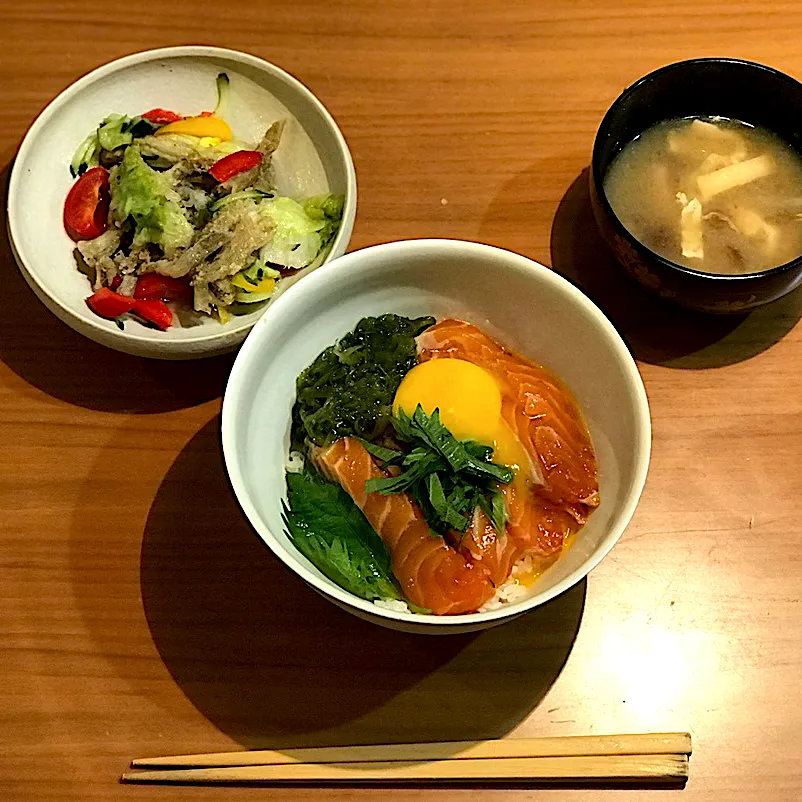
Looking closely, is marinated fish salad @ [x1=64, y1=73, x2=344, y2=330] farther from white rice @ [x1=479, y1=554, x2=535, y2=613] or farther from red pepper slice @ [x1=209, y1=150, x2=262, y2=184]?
white rice @ [x1=479, y1=554, x2=535, y2=613]

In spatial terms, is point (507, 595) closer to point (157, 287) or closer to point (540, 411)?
point (540, 411)

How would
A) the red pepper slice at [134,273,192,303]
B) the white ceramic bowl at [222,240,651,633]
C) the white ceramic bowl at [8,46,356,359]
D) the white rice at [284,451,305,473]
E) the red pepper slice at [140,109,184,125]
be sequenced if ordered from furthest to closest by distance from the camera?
the red pepper slice at [140,109,184,125] < the red pepper slice at [134,273,192,303] < the white ceramic bowl at [8,46,356,359] < the white rice at [284,451,305,473] < the white ceramic bowl at [222,240,651,633]

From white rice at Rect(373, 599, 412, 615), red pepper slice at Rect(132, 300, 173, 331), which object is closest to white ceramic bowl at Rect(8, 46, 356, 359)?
red pepper slice at Rect(132, 300, 173, 331)

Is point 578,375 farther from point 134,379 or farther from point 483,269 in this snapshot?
point 134,379

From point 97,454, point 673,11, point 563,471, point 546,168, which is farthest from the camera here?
point 673,11

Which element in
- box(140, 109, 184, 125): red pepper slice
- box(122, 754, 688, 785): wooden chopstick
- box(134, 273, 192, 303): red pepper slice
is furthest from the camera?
box(140, 109, 184, 125): red pepper slice

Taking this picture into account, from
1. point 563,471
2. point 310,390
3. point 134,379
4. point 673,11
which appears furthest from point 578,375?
point 673,11
